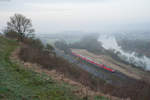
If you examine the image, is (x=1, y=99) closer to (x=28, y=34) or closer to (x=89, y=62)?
(x=28, y=34)

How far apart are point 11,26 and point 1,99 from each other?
21876 millimetres

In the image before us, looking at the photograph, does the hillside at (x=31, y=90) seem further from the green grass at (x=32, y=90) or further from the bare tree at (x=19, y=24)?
the bare tree at (x=19, y=24)

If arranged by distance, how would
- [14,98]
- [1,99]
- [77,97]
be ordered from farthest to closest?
[77,97], [14,98], [1,99]

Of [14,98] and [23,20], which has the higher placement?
[23,20]

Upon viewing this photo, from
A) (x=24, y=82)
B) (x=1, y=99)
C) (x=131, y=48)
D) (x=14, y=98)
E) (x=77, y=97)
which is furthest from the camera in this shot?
(x=131, y=48)

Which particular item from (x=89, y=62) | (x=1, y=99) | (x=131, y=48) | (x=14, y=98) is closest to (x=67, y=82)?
(x=14, y=98)

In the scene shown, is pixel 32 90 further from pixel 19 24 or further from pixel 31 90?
pixel 19 24

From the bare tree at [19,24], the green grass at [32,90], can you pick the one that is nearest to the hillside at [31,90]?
the green grass at [32,90]

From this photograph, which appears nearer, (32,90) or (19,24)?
(32,90)

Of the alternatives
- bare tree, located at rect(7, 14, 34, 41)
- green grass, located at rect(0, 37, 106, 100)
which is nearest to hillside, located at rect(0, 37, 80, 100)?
green grass, located at rect(0, 37, 106, 100)

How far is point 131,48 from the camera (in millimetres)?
64250

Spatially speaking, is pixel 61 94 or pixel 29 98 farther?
pixel 61 94

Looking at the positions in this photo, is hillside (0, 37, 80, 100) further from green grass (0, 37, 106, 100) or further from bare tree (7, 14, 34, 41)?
bare tree (7, 14, 34, 41)

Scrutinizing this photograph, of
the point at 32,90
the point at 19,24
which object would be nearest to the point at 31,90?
the point at 32,90
